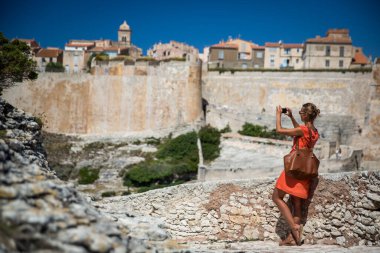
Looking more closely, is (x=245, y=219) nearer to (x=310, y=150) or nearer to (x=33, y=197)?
(x=310, y=150)

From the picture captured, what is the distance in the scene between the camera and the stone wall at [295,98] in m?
29.7

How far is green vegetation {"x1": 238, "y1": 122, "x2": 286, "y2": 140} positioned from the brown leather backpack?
21627mm

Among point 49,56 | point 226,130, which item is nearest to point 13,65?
point 226,130

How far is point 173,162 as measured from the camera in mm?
26141

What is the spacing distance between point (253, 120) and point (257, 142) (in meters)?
3.88

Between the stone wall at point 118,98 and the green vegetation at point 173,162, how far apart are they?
2.32 meters

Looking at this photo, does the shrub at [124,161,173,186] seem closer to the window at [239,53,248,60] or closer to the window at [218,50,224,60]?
the window at [218,50,224,60]

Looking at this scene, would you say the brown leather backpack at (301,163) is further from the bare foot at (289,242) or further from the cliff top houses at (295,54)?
the cliff top houses at (295,54)

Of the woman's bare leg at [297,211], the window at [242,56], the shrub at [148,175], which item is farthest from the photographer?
the window at [242,56]

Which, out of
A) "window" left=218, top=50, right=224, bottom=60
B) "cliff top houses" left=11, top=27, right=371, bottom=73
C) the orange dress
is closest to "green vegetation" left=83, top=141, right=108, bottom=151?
"cliff top houses" left=11, top=27, right=371, bottom=73

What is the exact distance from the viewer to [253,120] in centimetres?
3022

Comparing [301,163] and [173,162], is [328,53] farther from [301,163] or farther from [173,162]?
[301,163]

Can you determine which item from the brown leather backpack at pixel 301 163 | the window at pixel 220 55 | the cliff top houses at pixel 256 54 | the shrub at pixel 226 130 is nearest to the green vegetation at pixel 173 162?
the shrub at pixel 226 130

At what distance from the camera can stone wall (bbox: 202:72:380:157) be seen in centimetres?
2975
